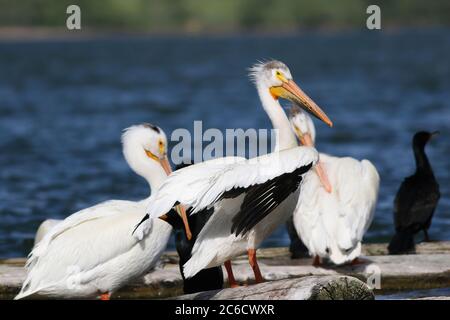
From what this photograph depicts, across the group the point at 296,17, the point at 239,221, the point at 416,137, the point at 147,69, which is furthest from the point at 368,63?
the point at 239,221

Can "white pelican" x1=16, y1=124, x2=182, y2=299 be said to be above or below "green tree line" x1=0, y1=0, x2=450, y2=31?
below

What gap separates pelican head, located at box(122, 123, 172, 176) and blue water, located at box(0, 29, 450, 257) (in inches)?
126

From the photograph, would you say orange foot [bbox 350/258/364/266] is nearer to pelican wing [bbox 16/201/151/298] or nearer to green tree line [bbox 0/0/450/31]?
pelican wing [bbox 16/201/151/298]

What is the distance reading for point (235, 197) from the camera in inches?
263

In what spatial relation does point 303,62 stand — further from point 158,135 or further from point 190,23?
point 158,135

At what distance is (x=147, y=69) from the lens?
179 ft

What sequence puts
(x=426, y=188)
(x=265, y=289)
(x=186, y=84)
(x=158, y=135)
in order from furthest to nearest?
(x=186, y=84), (x=426, y=188), (x=158, y=135), (x=265, y=289)

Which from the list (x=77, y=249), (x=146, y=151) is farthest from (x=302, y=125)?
(x=77, y=249)

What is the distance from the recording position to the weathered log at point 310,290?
19.7 feet

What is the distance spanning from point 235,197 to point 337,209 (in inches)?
72.7

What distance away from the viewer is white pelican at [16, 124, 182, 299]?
23.6ft

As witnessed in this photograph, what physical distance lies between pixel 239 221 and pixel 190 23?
88.8 m

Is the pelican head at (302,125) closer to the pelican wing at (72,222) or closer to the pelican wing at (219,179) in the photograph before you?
the pelican wing at (72,222)

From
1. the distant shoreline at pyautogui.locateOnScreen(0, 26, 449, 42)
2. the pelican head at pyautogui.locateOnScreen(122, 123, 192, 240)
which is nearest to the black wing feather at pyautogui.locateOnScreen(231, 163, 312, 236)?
the pelican head at pyautogui.locateOnScreen(122, 123, 192, 240)
